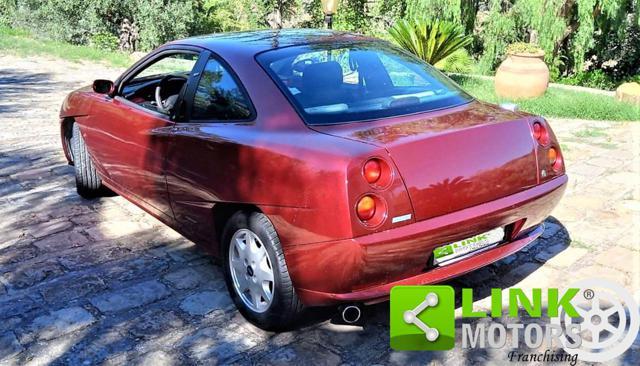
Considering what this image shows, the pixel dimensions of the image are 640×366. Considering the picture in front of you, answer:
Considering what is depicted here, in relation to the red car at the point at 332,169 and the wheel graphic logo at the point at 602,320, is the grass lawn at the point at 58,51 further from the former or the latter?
the wheel graphic logo at the point at 602,320

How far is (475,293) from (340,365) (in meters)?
1.09

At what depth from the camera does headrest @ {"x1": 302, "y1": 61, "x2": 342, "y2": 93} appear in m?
3.38

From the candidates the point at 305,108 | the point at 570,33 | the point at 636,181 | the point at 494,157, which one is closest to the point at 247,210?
the point at 305,108

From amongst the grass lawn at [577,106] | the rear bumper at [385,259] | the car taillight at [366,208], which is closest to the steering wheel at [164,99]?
the rear bumper at [385,259]

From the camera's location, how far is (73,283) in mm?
3875

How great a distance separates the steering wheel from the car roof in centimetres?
35

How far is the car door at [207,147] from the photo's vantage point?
3.33 meters

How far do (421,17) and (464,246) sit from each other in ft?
40.1

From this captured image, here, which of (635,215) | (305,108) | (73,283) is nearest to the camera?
(305,108)

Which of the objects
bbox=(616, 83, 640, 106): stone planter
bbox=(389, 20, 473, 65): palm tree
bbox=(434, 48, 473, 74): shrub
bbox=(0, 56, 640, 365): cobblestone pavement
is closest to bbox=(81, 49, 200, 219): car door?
bbox=(0, 56, 640, 365): cobblestone pavement

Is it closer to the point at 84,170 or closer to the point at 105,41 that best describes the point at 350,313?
the point at 84,170

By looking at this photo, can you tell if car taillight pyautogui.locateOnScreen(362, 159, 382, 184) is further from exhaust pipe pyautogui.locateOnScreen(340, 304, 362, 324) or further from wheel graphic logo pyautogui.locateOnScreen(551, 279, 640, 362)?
wheel graphic logo pyautogui.locateOnScreen(551, 279, 640, 362)

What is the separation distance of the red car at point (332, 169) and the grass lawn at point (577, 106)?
542cm

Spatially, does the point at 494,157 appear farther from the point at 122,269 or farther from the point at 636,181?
the point at 636,181
